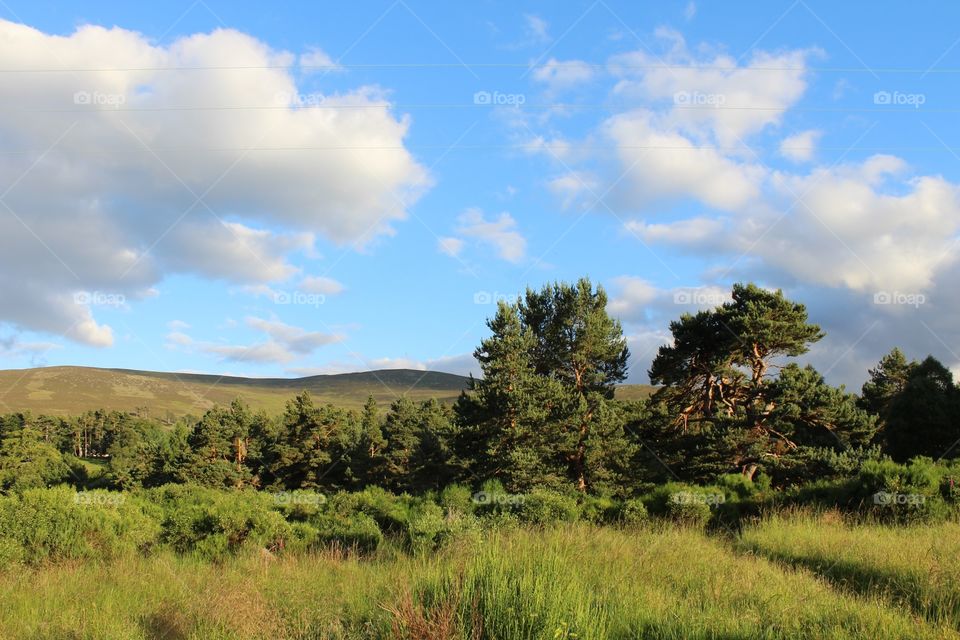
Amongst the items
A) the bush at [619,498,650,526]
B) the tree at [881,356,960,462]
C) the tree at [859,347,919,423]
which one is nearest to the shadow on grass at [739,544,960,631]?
the bush at [619,498,650,526]

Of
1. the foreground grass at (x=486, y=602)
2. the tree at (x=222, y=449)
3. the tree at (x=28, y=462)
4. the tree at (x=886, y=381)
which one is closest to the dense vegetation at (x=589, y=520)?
the foreground grass at (x=486, y=602)

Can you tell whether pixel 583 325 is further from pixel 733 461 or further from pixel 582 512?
pixel 582 512

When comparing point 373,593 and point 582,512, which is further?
point 582,512

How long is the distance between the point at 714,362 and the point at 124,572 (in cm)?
3240

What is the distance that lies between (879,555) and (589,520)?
7.51 metres

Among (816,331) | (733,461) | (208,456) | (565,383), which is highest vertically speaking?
(816,331)

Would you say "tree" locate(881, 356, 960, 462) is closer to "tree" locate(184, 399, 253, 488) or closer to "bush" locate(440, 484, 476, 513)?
"bush" locate(440, 484, 476, 513)

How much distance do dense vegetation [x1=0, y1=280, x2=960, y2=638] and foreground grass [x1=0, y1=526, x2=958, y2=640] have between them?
0.12 ft

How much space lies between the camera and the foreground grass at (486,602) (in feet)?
15.5

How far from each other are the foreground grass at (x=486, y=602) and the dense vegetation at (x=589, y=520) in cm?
4

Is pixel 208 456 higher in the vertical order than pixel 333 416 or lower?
lower

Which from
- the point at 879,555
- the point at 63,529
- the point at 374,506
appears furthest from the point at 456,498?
the point at 879,555

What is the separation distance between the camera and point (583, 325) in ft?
136

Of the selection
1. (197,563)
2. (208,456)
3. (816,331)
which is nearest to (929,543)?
(197,563)
